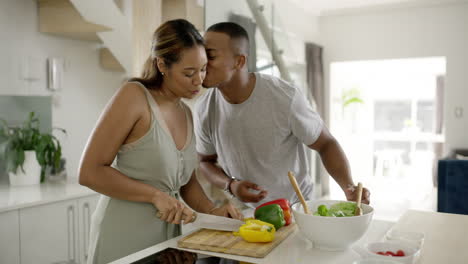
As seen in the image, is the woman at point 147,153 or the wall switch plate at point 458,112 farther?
the wall switch plate at point 458,112

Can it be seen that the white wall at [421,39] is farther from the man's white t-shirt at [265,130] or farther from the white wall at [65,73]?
the man's white t-shirt at [265,130]

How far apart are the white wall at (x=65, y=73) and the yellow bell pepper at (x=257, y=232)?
222cm

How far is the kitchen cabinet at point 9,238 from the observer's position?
7.22ft

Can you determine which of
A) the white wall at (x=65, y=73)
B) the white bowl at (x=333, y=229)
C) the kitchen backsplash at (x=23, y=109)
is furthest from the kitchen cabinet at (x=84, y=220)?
the white bowl at (x=333, y=229)

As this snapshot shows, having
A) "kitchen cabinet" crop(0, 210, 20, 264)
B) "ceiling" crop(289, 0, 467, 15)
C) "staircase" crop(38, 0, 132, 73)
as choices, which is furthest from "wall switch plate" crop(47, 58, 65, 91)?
"ceiling" crop(289, 0, 467, 15)

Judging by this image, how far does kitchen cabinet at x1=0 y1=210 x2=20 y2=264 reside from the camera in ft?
7.22

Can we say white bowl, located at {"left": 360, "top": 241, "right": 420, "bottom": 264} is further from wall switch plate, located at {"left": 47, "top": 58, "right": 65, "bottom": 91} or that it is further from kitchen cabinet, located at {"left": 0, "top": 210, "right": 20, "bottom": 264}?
wall switch plate, located at {"left": 47, "top": 58, "right": 65, "bottom": 91}

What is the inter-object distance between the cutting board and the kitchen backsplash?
2030 mm

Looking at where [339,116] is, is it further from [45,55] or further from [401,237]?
[401,237]

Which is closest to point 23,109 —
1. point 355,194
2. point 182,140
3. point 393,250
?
point 182,140

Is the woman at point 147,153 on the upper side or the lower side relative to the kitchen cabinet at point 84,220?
upper

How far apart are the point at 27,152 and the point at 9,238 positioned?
0.68m

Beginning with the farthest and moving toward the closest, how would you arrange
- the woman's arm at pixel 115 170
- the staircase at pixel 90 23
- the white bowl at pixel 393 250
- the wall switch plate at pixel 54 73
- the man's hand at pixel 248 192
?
the wall switch plate at pixel 54 73
the staircase at pixel 90 23
the man's hand at pixel 248 192
the woman's arm at pixel 115 170
the white bowl at pixel 393 250

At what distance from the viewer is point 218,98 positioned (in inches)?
74.1
